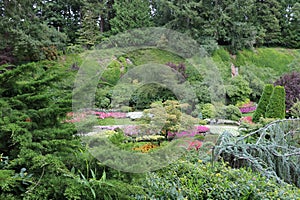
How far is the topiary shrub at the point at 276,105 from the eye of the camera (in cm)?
673

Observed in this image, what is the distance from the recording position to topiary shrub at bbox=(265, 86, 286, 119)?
6725 millimetres

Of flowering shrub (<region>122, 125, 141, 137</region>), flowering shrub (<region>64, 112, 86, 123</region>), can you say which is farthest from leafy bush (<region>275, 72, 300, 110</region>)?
flowering shrub (<region>64, 112, 86, 123</region>)

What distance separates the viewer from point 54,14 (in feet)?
49.7

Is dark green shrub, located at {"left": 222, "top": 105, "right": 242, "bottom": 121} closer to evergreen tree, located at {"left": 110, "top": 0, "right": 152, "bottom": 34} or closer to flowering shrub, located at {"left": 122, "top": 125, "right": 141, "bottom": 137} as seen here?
flowering shrub, located at {"left": 122, "top": 125, "right": 141, "bottom": 137}

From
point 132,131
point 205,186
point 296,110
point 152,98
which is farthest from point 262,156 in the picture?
point 296,110

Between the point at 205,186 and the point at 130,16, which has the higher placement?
the point at 130,16

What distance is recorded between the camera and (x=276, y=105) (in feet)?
22.3

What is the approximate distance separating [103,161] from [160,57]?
968 cm

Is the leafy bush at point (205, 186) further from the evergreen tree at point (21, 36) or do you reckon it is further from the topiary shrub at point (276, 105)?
the evergreen tree at point (21, 36)

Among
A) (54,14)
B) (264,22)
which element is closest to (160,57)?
(54,14)

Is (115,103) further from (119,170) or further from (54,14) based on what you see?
(54,14)

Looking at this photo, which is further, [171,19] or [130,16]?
[171,19]

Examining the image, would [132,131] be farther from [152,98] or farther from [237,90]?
[237,90]

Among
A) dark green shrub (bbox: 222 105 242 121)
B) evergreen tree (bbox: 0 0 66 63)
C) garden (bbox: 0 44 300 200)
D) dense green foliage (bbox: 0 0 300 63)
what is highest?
dense green foliage (bbox: 0 0 300 63)
